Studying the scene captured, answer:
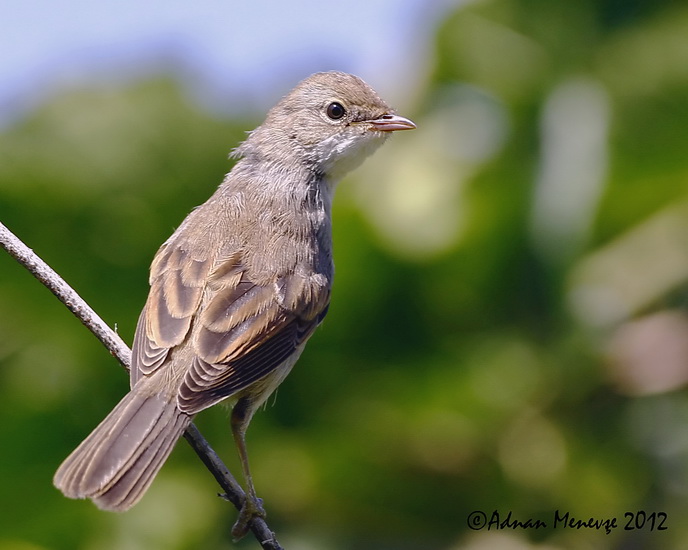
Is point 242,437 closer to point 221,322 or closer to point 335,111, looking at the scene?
point 221,322

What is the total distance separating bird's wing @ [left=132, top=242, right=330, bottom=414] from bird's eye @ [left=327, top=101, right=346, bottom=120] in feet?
3.82

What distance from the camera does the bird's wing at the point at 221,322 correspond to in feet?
17.4

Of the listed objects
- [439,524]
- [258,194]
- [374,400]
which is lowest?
[439,524]

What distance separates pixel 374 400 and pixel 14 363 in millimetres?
2181

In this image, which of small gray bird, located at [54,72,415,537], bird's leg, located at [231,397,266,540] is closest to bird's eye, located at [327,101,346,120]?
small gray bird, located at [54,72,415,537]

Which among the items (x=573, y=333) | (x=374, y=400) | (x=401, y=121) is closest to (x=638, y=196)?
(x=573, y=333)

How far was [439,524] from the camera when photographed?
6543mm

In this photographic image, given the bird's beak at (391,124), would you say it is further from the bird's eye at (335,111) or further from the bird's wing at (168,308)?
the bird's wing at (168,308)

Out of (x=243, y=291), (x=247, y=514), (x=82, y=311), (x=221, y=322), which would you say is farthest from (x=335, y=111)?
(x=247, y=514)

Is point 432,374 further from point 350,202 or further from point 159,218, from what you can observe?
point 159,218

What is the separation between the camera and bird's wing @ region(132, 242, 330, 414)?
529 cm

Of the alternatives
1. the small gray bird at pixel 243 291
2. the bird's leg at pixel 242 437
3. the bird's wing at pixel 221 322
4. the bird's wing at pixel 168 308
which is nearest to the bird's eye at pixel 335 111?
the small gray bird at pixel 243 291

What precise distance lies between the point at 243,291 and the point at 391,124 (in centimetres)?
152

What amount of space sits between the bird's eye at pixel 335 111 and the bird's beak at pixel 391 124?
184 mm
